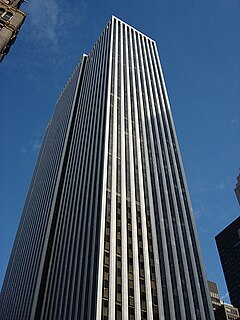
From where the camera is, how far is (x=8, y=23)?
49.1 metres

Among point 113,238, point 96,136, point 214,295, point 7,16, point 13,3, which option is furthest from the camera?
point 214,295

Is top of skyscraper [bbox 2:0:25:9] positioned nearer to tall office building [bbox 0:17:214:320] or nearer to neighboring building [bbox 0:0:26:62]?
neighboring building [bbox 0:0:26:62]

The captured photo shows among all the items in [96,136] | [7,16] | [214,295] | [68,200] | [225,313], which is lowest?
[225,313]

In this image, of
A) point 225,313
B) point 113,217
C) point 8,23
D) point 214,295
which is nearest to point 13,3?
point 8,23

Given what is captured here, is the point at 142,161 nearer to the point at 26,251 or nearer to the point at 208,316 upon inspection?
the point at 208,316

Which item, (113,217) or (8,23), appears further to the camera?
(113,217)

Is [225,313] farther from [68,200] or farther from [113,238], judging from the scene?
[113,238]

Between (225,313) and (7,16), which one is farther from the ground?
(7,16)

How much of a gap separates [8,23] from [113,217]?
38.0m

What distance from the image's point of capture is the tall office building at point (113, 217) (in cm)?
5772

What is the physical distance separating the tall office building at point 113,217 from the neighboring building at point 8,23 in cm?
3297

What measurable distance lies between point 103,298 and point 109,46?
88.1 m

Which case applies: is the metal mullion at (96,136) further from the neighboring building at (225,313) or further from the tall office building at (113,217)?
the neighboring building at (225,313)

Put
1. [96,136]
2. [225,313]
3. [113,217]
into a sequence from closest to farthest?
1. [113,217]
2. [96,136]
3. [225,313]
